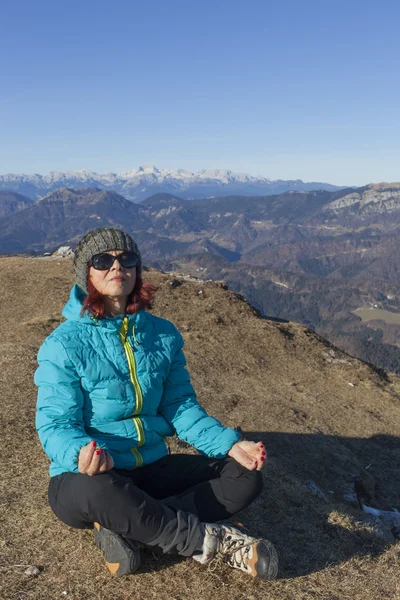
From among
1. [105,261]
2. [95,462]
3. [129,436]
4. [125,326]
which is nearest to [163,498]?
[129,436]

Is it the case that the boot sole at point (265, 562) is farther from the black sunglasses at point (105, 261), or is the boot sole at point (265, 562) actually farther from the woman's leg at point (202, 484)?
the black sunglasses at point (105, 261)

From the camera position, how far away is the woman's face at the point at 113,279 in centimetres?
656

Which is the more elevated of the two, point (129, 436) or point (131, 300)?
point (131, 300)

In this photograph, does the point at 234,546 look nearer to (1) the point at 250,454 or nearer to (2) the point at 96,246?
(1) the point at 250,454

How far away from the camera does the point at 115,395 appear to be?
630 cm

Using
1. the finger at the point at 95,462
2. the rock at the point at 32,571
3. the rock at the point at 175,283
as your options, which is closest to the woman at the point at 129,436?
the finger at the point at 95,462

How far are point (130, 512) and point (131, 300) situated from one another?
2700 mm

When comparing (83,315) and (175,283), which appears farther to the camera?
(175,283)

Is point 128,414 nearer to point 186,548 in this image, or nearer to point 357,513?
point 186,548

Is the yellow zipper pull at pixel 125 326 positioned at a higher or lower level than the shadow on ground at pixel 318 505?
higher

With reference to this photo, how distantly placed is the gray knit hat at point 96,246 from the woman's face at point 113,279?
0.28 feet

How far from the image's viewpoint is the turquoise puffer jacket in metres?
6.11

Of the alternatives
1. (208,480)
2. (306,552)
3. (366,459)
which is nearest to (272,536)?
(306,552)

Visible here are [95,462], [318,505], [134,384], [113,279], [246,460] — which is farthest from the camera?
[318,505]
